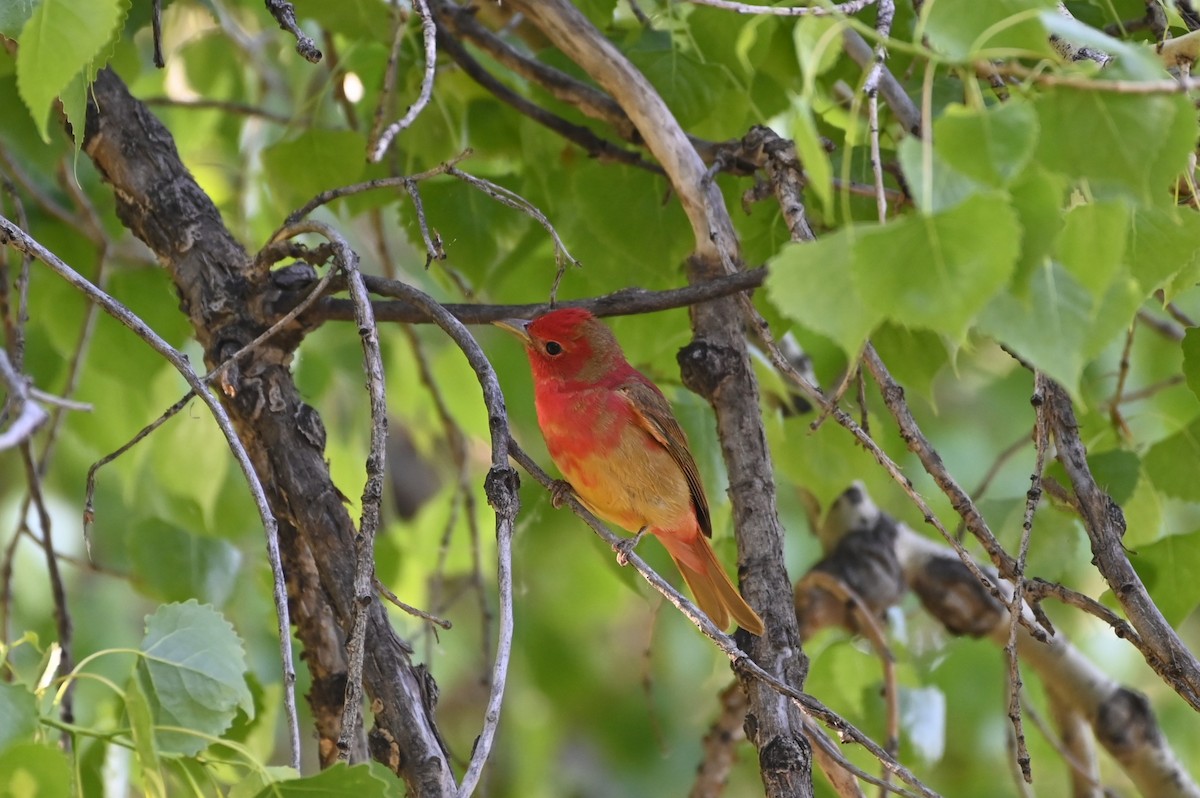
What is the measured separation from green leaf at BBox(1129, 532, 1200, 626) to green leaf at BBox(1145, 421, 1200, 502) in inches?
8.8

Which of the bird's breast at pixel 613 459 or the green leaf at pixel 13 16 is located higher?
the bird's breast at pixel 613 459

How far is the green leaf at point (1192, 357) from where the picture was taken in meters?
2.24

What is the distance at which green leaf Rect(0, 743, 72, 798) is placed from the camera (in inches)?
67.3

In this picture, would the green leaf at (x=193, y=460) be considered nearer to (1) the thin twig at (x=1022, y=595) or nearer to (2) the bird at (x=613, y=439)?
(2) the bird at (x=613, y=439)

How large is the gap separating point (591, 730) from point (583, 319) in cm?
475

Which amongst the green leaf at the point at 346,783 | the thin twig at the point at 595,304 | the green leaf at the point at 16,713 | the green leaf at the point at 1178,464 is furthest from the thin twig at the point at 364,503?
the green leaf at the point at 1178,464

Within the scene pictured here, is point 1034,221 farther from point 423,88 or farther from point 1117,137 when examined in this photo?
point 423,88

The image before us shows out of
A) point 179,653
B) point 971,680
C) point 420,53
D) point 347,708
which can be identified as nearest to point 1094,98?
point 347,708

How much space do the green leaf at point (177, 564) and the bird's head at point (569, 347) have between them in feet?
3.23

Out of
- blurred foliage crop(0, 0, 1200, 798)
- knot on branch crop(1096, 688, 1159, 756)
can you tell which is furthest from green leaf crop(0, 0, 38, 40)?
knot on branch crop(1096, 688, 1159, 756)

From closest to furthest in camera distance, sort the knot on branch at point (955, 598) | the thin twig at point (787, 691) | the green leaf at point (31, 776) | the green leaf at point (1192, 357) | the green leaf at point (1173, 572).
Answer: the green leaf at point (31, 776) → the thin twig at point (787, 691) → the green leaf at point (1192, 357) → the green leaf at point (1173, 572) → the knot on branch at point (955, 598)

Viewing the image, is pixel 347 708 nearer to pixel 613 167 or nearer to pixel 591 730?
pixel 613 167

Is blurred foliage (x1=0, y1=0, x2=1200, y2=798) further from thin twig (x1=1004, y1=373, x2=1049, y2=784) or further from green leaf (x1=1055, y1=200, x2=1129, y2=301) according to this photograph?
thin twig (x1=1004, y1=373, x2=1049, y2=784)

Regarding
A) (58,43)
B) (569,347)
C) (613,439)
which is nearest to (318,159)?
(569,347)
